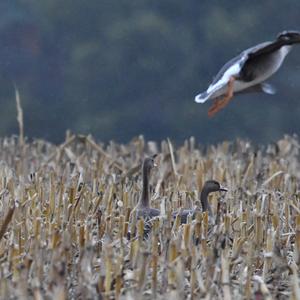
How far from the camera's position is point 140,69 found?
11.0 meters

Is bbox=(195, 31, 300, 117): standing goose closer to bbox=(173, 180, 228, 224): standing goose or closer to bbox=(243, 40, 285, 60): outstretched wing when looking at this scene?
bbox=(243, 40, 285, 60): outstretched wing

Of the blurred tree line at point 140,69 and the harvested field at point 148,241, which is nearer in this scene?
the harvested field at point 148,241

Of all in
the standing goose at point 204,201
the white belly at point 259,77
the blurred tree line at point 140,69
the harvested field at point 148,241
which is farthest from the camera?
the blurred tree line at point 140,69

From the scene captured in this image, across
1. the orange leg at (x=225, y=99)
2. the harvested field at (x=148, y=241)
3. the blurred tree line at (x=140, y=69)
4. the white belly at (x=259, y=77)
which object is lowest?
the harvested field at (x=148, y=241)

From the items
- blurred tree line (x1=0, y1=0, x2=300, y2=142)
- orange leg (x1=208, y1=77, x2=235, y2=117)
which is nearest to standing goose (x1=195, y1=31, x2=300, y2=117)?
orange leg (x1=208, y1=77, x2=235, y2=117)

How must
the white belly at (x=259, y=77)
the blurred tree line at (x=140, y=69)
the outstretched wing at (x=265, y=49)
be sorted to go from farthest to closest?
the blurred tree line at (x=140, y=69)
the white belly at (x=259, y=77)
the outstretched wing at (x=265, y=49)

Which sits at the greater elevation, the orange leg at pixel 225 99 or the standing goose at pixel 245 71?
the standing goose at pixel 245 71

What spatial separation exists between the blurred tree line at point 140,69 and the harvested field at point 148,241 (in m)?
5.33

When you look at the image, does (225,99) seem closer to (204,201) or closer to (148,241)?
(204,201)

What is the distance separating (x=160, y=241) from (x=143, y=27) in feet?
25.9

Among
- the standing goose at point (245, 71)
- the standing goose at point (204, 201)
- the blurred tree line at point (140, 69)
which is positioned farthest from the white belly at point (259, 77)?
the blurred tree line at point (140, 69)

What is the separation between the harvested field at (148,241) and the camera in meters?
3.05

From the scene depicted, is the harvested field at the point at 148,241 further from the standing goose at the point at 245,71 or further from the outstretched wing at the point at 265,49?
the outstretched wing at the point at 265,49

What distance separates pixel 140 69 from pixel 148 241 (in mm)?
7643
